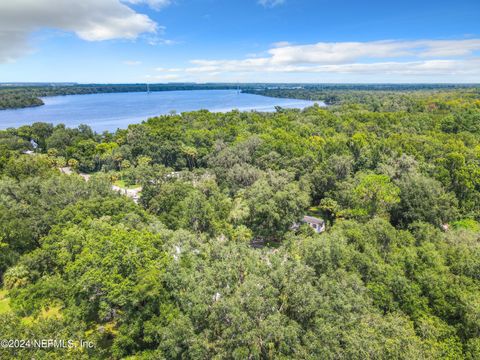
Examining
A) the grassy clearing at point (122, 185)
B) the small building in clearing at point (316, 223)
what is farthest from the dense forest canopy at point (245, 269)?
the grassy clearing at point (122, 185)

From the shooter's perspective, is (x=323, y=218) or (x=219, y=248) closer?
(x=219, y=248)

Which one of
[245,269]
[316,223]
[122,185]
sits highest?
[245,269]

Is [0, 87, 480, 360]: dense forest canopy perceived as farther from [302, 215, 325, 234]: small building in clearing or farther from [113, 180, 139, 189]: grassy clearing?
[113, 180, 139, 189]: grassy clearing

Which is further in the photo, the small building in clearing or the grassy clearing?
the grassy clearing

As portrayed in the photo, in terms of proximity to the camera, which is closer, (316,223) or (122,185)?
(316,223)

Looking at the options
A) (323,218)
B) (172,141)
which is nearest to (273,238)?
(323,218)

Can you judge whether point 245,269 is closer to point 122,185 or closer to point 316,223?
point 316,223

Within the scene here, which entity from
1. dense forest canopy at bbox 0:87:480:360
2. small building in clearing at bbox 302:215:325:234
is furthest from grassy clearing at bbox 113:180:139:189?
small building in clearing at bbox 302:215:325:234

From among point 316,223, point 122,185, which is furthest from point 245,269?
point 122,185

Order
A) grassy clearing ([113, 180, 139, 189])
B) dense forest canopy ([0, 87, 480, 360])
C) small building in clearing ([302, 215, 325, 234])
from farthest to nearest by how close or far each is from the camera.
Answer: grassy clearing ([113, 180, 139, 189]) → small building in clearing ([302, 215, 325, 234]) → dense forest canopy ([0, 87, 480, 360])

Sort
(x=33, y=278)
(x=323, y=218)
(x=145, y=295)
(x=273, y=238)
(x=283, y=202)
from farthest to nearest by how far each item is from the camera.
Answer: (x=323, y=218), (x=273, y=238), (x=283, y=202), (x=33, y=278), (x=145, y=295)

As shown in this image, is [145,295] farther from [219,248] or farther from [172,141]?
[172,141]
